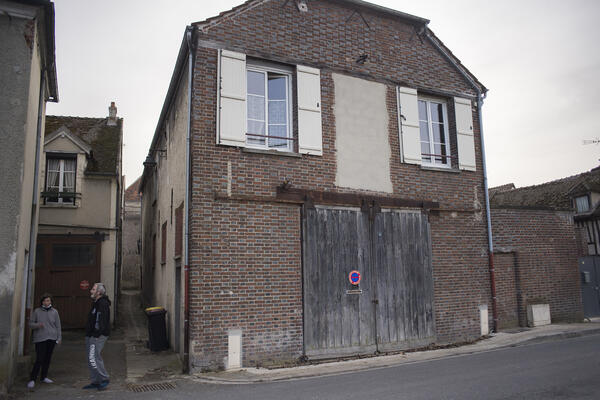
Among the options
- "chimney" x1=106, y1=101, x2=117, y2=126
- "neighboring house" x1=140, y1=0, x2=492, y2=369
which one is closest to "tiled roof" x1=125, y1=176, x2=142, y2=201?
"chimney" x1=106, y1=101, x2=117, y2=126

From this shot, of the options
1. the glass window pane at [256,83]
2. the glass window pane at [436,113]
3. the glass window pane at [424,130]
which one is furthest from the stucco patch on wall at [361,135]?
the glass window pane at [436,113]

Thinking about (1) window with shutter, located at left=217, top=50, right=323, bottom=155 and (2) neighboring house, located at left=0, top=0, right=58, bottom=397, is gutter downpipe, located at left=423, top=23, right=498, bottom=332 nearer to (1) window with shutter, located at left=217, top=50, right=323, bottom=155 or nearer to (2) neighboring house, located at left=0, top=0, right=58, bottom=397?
(1) window with shutter, located at left=217, top=50, right=323, bottom=155

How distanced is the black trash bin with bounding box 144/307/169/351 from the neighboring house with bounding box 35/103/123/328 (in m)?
4.20

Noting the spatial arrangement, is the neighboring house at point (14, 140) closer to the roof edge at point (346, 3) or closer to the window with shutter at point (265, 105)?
the roof edge at point (346, 3)

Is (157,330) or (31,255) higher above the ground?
(31,255)

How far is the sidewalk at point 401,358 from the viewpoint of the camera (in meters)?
7.66

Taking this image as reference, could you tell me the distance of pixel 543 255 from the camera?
12367 mm

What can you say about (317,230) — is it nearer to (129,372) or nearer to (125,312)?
(129,372)

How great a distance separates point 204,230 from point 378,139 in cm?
440

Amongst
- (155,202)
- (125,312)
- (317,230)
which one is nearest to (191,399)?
(317,230)

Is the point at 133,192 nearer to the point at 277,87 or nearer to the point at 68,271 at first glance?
the point at 68,271

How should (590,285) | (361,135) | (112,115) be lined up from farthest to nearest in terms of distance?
(112,115)
(590,285)
(361,135)

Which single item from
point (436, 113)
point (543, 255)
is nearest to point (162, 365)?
point (436, 113)

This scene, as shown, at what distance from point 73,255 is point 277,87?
27.8ft
